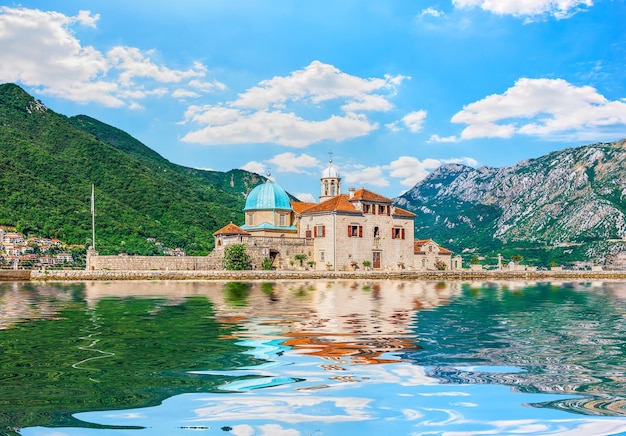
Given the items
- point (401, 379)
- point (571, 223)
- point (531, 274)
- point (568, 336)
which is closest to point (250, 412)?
point (401, 379)

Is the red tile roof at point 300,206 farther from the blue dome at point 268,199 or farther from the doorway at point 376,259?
the doorway at point 376,259

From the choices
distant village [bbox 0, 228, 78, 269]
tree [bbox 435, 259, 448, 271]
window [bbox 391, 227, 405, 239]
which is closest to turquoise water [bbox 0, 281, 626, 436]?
distant village [bbox 0, 228, 78, 269]

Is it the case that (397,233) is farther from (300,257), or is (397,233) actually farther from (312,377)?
(312,377)

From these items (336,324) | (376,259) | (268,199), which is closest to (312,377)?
(336,324)

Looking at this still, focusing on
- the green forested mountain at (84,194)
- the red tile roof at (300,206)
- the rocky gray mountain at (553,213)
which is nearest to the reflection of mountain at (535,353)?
the red tile roof at (300,206)

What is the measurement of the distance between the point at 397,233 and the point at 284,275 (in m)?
15.6

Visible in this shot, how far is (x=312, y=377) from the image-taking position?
33.2 ft

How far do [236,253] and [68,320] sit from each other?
137 feet

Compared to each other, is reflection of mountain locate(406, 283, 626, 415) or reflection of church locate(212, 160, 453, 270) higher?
reflection of church locate(212, 160, 453, 270)

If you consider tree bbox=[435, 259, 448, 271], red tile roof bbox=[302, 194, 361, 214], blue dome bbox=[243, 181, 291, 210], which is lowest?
tree bbox=[435, 259, 448, 271]

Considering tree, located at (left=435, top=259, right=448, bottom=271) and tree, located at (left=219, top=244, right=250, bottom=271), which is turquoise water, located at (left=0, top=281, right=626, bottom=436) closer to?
tree, located at (left=219, top=244, right=250, bottom=271)

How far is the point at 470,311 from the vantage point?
78.5ft

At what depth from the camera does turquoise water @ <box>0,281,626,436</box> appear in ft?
25.0

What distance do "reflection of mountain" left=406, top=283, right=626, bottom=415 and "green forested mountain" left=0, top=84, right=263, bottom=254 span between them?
5334 cm
